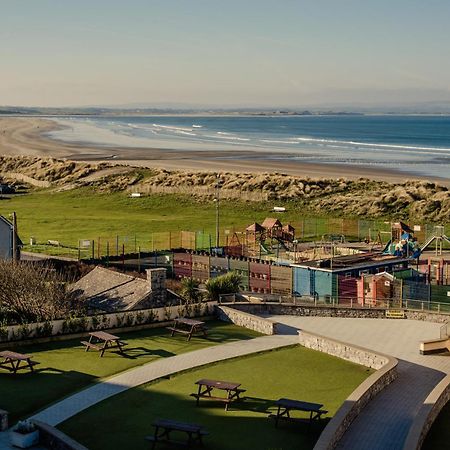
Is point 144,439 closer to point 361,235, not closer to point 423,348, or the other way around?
point 423,348

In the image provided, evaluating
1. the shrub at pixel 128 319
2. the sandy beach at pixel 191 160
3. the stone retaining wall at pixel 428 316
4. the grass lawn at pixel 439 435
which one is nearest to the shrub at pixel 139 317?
the shrub at pixel 128 319

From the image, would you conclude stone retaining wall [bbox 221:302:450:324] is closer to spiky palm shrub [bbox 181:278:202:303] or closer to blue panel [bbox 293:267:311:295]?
spiky palm shrub [bbox 181:278:202:303]

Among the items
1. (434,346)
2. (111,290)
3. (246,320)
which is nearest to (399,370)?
(434,346)

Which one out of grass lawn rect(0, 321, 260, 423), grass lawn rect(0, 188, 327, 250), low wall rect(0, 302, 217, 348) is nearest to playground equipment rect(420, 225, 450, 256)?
grass lawn rect(0, 188, 327, 250)

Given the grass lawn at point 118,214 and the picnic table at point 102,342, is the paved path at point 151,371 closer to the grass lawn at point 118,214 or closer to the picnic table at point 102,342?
the picnic table at point 102,342

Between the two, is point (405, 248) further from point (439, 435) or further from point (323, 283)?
point (439, 435)

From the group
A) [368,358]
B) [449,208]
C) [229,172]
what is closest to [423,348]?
[368,358]
